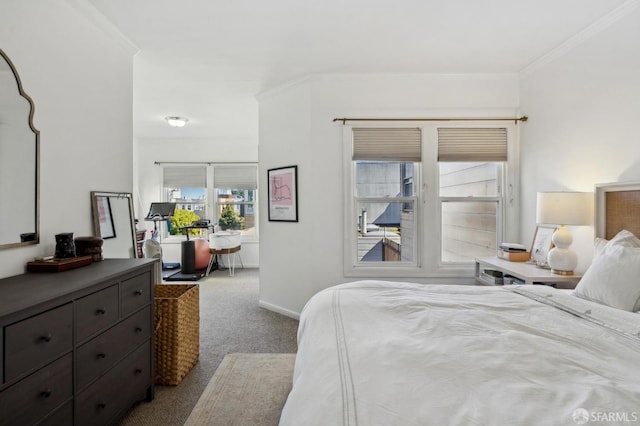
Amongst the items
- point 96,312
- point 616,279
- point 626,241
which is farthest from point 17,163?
point 626,241

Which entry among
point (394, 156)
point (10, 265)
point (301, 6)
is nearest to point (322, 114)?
point (394, 156)

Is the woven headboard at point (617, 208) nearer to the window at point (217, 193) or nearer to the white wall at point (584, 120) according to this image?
the white wall at point (584, 120)

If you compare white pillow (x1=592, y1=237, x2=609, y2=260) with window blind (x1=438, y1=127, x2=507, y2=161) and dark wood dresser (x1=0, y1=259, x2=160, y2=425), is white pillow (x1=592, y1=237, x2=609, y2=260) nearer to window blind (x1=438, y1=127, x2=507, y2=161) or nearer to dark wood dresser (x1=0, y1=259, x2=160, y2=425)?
window blind (x1=438, y1=127, x2=507, y2=161)

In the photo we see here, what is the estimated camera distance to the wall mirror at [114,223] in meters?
2.18

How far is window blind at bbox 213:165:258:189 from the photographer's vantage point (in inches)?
244

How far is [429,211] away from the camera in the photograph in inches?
131

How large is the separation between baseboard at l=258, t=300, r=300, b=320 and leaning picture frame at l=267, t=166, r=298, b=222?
1032 mm

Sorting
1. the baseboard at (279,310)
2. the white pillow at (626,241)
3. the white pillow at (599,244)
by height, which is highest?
the white pillow at (626,241)

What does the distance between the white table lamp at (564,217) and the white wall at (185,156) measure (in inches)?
191

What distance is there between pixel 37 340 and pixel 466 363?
156cm

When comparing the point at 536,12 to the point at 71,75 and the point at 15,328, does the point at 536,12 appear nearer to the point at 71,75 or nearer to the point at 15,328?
the point at 71,75

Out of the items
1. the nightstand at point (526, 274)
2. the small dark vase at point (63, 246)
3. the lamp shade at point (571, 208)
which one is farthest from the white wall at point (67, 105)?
the lamp shade at point (571, 208)

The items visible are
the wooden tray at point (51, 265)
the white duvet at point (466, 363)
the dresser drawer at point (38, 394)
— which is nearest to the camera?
the white duvet at point (466, 363)

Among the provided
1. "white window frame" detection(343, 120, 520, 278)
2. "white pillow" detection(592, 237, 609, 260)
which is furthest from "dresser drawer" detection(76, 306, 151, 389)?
"white pillow" detection(592, 237, 609, 260)
